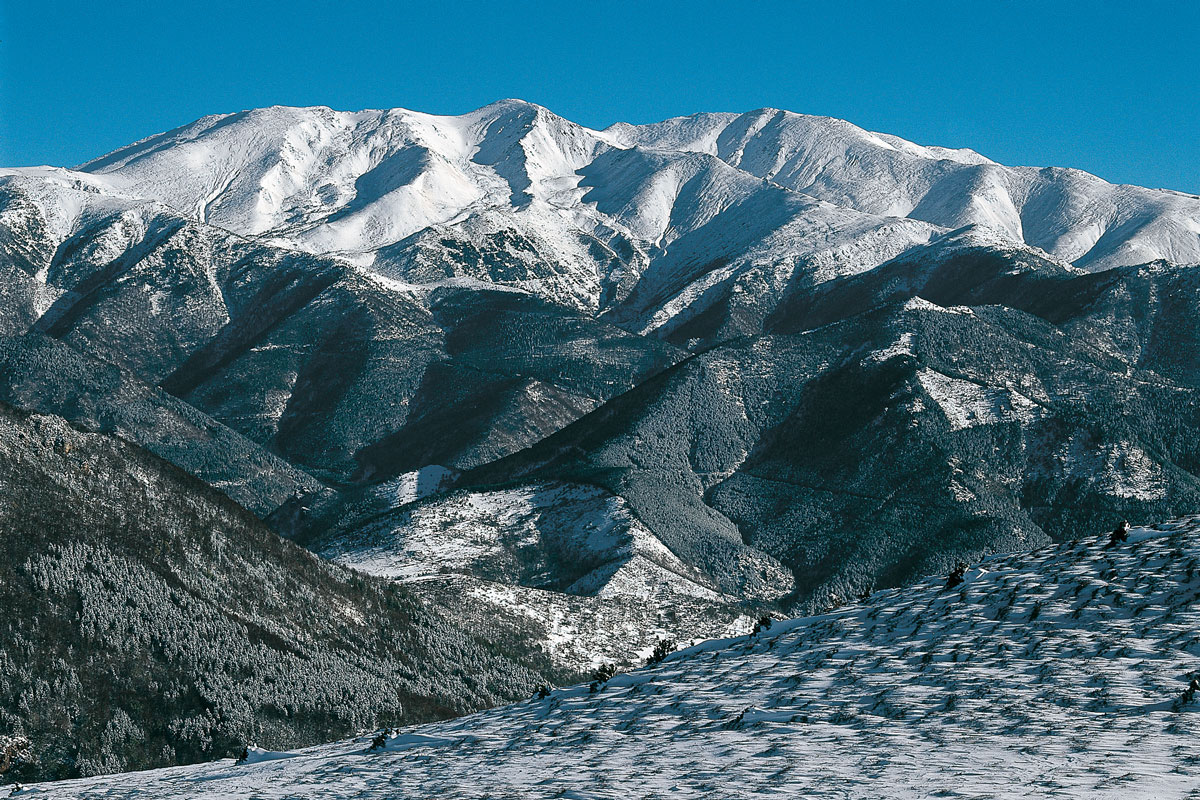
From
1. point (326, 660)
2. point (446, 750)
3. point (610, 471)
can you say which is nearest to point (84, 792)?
point (446, 750)

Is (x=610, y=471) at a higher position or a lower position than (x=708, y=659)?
higher

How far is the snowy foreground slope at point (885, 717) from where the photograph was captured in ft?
97.3

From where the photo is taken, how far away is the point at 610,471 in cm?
19900

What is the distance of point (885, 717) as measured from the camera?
35.2m

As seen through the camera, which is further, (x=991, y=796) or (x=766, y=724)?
(x=766, y=724)

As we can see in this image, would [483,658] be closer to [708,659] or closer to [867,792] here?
[708,659]

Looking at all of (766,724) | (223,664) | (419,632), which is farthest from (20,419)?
(766,724)

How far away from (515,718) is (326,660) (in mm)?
60236

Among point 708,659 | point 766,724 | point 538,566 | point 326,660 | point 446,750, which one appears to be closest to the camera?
point 766,724

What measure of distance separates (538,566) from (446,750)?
133 metres

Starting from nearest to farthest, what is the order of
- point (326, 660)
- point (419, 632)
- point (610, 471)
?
point (326, 660) → point (419, 632) → point (610, 471)

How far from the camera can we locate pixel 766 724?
36.0 m

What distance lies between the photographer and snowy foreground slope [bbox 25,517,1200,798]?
29656 millimetres

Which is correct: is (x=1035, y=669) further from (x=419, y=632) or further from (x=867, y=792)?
(x=419, y=632)
